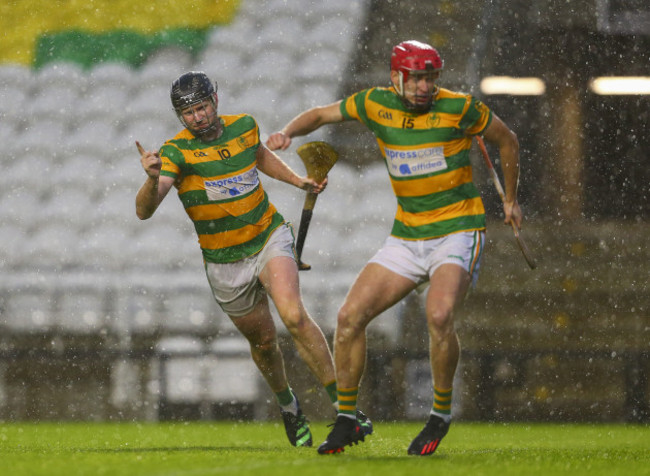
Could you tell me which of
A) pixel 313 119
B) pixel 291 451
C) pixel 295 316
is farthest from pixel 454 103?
pixel 291 451

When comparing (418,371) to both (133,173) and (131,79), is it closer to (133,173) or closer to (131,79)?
(133,173)

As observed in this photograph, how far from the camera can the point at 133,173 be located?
11.7 m

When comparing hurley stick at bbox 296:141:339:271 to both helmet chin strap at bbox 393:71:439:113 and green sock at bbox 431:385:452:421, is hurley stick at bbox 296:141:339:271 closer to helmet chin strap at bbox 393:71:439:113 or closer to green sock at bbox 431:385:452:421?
helmet chin strap at bbox 393:71:439:113

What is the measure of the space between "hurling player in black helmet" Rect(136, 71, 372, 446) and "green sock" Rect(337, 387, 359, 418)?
13.3 inches

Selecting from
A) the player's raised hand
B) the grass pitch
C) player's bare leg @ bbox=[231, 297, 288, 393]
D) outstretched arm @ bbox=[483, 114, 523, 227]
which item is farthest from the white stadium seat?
outstretched arm @ bbox=[483, 114, 523, 227]

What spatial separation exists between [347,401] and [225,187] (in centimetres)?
112

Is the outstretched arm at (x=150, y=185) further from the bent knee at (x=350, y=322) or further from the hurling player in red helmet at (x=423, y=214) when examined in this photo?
the bent knee at (x=350, y=322)

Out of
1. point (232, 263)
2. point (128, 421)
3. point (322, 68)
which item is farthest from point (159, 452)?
point (322, 68)

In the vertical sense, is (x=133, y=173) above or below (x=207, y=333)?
below

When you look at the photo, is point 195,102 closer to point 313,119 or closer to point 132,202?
point 313,119

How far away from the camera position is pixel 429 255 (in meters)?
4.16

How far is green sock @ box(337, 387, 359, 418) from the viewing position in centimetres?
416

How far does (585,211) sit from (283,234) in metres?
5.52

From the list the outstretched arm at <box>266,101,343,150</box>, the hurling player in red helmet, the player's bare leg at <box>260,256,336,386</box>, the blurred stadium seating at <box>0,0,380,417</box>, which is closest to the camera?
the hurling player in red helmet
